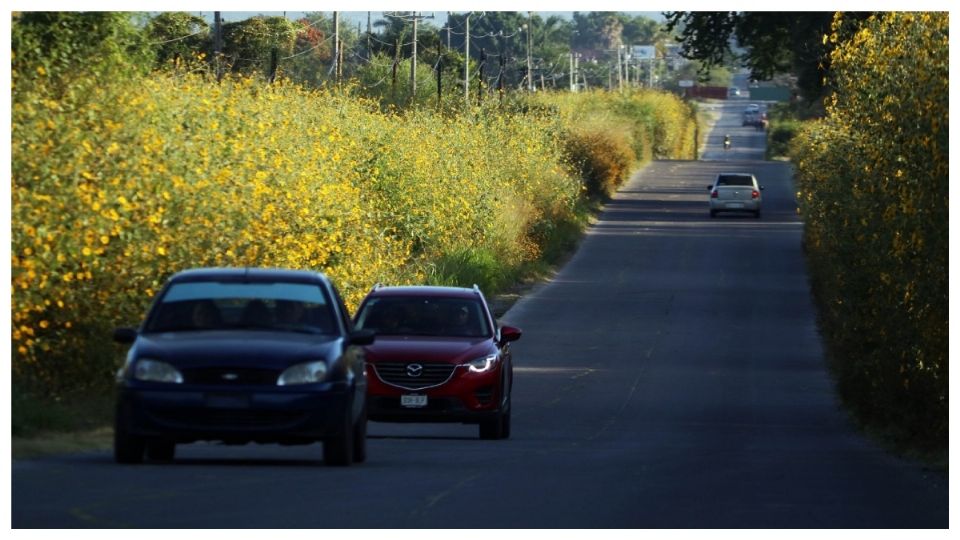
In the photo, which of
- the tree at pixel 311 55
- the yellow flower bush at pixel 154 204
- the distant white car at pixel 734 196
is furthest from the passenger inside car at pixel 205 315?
the tree at pixel 311 55

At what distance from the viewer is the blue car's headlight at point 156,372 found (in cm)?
1430

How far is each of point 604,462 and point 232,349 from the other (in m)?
3.64

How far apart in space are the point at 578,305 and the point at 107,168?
24862mm

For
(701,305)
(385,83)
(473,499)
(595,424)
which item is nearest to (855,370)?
(595,424)

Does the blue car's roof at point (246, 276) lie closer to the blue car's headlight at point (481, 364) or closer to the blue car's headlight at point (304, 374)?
the blue car's headlight at point (304, 374)

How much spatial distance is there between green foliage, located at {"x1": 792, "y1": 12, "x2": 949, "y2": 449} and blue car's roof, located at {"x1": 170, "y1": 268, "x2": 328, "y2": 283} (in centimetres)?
552

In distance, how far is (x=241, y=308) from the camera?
15.4m

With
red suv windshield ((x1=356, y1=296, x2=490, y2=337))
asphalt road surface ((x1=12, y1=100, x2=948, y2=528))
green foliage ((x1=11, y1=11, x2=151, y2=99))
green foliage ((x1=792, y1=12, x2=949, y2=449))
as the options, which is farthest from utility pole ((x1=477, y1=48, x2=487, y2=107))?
red suv windshield ((x1=356, y1=296, x2=490, y2=337))

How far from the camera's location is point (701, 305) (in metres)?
44.0

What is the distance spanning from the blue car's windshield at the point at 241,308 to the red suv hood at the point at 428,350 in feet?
14.5

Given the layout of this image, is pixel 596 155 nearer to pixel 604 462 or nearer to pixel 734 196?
pixel 734 196

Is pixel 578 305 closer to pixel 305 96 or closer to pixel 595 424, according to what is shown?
pixel 305 96

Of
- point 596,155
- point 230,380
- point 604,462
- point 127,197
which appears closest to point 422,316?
point 127,197

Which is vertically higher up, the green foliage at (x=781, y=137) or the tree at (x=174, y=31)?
the tree at (x=174, y=31)
